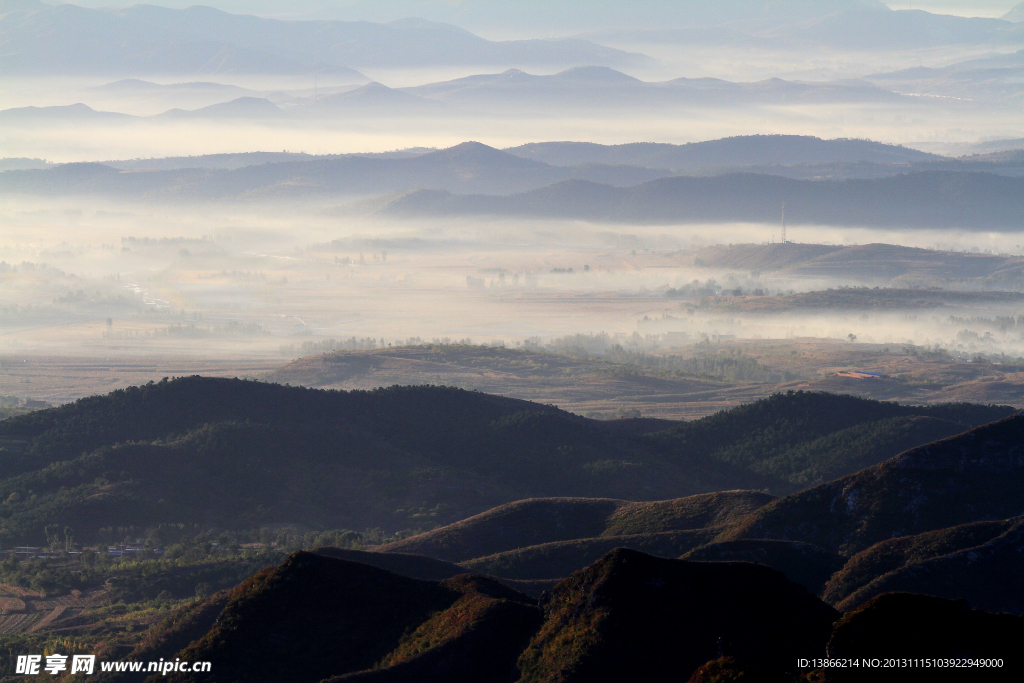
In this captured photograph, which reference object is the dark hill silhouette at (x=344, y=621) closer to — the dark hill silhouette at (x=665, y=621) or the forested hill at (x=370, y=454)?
the dark hill silhouette at (x=665, y=621)

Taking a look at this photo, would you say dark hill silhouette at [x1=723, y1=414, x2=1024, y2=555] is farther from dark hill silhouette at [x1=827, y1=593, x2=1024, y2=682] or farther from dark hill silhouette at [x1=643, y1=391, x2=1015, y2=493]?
dark hill silhouette at [x1=827, y1=593, x2=1024, y2=682]

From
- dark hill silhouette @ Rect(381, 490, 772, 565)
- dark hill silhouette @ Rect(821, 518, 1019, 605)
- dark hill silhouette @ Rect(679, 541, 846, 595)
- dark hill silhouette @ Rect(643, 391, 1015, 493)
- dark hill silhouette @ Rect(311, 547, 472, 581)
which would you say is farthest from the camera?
dark hill silhouette @ Rect(643, 391, 1015, 493)

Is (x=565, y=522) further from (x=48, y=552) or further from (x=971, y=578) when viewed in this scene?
(x=48, y=552)

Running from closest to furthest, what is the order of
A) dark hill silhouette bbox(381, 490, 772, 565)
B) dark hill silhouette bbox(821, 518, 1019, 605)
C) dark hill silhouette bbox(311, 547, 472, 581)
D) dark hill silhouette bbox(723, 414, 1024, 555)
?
dark hill silhouette bbox(821, 518, 1019, 605), dark hill silhouette bbox(311, 547, 472, 581), dark hill silhouette bbox(723, 414, 1024, 555), dark hill silhouette bbox(381, 490, 772, 565)

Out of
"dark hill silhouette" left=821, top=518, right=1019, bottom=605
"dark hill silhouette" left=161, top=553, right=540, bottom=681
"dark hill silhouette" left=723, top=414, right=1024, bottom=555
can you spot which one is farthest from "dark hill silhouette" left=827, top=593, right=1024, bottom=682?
"dark hill silhouette" left=723, top=414, right=1024, bottom=555

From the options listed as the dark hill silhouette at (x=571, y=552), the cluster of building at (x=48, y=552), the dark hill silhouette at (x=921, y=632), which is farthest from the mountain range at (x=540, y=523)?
the cluster of building at (x=48, y=552)

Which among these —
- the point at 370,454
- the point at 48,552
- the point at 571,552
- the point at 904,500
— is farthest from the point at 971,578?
the point at 370,454
